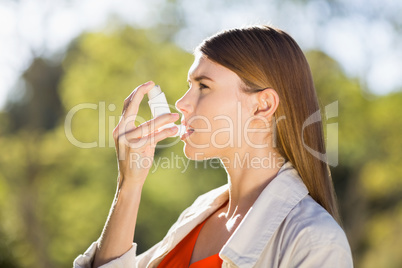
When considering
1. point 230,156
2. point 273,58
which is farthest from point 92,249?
point 273,58

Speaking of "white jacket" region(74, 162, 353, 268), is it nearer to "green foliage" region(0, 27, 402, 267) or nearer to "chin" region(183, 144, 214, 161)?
"chin" region(183, 144, 214, 161)

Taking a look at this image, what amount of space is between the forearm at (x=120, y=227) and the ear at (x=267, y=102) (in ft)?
1.98

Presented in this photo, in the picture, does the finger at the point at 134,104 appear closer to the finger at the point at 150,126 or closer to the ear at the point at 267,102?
the finger at the point at 150,126

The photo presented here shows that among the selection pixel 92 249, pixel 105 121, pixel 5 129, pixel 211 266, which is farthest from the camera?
pixel 5 129

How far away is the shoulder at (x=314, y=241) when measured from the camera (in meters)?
1.72

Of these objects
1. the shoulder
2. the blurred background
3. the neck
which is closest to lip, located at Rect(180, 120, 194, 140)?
the neck

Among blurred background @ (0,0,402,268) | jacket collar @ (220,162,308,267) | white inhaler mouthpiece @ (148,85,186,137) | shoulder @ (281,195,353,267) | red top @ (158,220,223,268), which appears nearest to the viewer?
shoulder @ (281,195,353,267)

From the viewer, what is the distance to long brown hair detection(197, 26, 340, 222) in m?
2.02

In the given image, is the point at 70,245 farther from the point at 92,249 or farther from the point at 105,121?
the point at 92,249

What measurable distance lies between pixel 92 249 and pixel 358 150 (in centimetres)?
1192

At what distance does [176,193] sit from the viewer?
12984mm

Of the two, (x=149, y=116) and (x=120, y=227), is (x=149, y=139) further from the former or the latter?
(x=149, y=116)

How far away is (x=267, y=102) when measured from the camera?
206cm

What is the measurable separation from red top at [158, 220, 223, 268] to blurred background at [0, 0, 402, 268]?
9407mm
